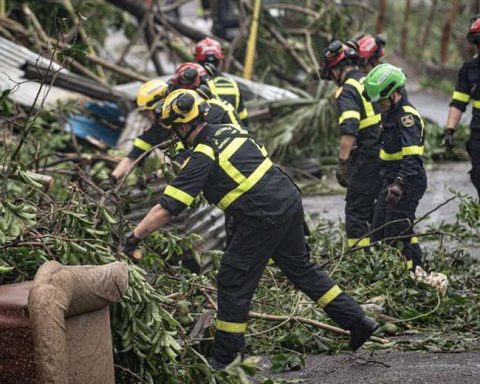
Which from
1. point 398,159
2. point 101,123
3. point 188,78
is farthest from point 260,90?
point 398,159

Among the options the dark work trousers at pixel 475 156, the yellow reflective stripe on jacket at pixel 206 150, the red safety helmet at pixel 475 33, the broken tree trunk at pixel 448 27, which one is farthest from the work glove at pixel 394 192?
the broken tree trunk at pixel 448 27

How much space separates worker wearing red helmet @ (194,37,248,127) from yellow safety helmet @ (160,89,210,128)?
2.85 meters

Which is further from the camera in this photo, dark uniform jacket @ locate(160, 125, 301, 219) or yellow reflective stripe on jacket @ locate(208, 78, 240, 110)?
yellow reflective stripe on jacket @ locate(208, 78, 240, 110)

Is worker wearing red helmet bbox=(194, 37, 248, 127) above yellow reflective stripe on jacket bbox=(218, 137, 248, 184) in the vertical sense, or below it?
below

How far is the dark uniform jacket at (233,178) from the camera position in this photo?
17.8ft

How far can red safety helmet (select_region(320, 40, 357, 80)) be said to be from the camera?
812cm

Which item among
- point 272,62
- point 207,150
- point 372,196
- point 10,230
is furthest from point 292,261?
point 272,62

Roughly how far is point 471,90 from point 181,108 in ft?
12.6

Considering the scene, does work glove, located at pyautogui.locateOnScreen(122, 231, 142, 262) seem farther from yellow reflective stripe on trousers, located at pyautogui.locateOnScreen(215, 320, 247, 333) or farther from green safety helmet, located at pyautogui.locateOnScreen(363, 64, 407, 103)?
green safety helmet, located at pyautogui.locateOnScreen(363, 64, 407, 103)

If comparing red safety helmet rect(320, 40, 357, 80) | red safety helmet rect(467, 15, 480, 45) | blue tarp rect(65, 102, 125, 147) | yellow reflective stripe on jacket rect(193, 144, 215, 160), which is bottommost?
blue tarp rect(65, 102, 125, 147)

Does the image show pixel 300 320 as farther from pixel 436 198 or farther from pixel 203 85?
pixel 436 198

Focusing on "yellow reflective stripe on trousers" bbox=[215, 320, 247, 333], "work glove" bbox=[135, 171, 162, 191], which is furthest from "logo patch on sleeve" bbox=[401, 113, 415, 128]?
"yellow reflective stripe on trousers" bbox=[215, 320, 247, 333]

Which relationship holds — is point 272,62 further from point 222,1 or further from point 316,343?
point 316,343

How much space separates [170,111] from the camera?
5.55 m
